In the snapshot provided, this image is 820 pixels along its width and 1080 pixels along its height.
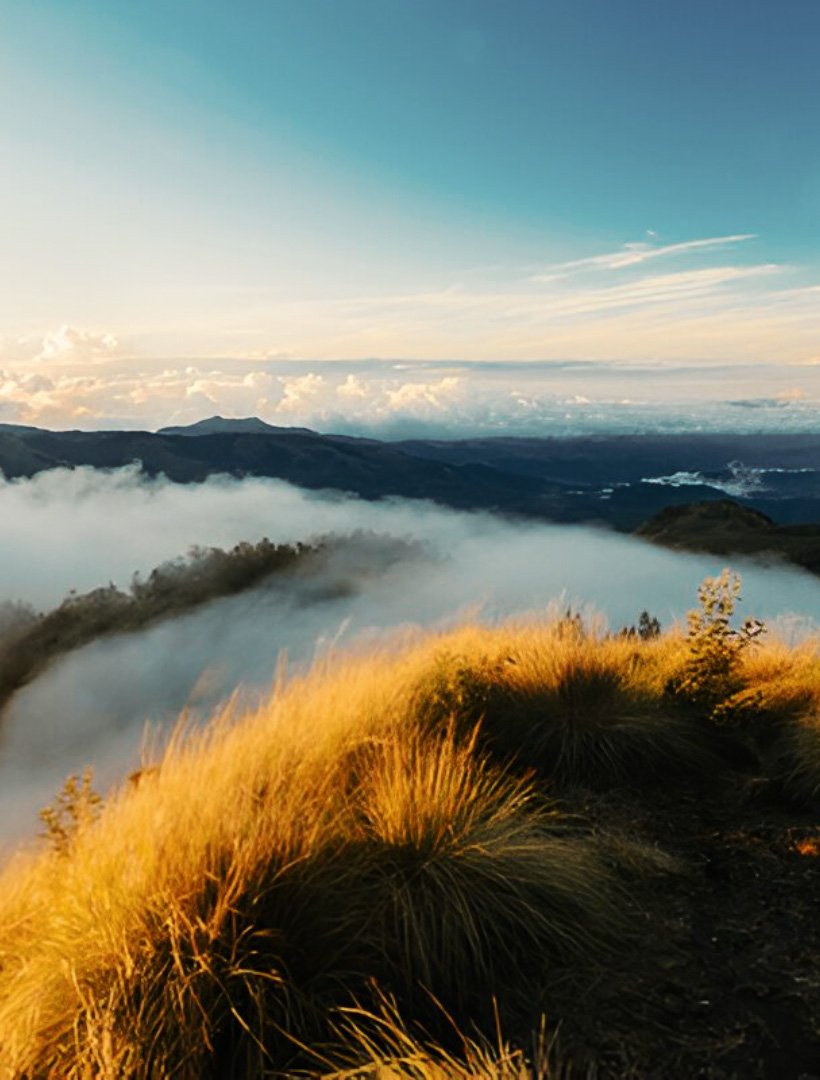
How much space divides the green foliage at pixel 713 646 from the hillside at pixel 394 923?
1.54 metres

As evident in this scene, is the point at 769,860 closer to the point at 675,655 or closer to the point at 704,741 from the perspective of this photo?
the point at 704,741

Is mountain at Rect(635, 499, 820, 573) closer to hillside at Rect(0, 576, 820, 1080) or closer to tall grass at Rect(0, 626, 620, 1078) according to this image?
hillside at Rect(0, 576, 820, 1080)

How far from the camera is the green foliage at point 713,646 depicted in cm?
679

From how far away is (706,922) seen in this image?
11.2 ft

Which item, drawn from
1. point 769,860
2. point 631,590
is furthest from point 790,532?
point 769,860

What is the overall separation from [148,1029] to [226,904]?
46 cm

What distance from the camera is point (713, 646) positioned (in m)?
6.73

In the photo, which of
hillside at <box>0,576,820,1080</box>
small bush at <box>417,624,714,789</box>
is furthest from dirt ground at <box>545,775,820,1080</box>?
small bush at <box>417,624,714,789</box>

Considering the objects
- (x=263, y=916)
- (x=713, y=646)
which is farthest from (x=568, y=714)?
(x=263, y=916)

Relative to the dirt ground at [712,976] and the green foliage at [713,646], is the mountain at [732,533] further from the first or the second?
the dirt ground at [712,976]

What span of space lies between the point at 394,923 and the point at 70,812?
182cm

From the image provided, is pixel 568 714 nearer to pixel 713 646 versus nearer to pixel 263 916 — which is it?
pixel 713 646

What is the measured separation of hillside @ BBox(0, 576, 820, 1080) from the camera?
2.56 m

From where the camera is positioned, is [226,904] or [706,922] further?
[706,922]
